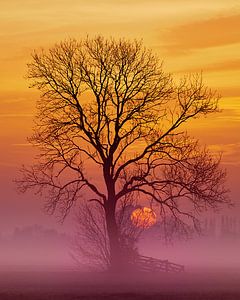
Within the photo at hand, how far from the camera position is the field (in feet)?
151

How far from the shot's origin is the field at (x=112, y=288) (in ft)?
151

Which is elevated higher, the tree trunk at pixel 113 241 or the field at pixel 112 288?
the tree trunk at pixel 113 241

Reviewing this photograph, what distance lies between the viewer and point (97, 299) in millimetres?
44438

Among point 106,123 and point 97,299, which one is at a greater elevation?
point 106,123

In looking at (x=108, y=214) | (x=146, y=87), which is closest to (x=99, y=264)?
(x=108, y=214)

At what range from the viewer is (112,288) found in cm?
5166

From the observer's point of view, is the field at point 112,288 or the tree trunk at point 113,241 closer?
the field at point 112,288

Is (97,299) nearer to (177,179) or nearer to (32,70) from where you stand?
(177,179)

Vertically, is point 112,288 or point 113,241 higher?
point 113,241

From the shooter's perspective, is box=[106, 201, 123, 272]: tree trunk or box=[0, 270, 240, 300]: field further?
box=[106, 201, 123, 272]: tree trunk

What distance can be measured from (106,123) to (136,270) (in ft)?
40.8

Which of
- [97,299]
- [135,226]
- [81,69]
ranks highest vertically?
[81,69]

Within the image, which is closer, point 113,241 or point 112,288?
point 112,288

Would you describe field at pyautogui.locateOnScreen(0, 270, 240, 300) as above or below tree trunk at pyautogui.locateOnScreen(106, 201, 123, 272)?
below
